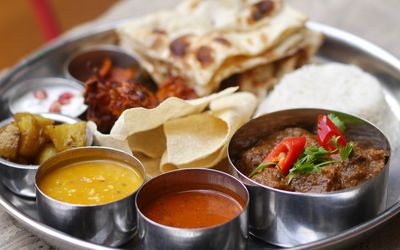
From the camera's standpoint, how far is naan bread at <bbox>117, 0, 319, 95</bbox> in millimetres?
3832

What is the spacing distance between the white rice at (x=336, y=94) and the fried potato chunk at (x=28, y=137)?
1.21 metres

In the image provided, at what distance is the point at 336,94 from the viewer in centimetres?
361

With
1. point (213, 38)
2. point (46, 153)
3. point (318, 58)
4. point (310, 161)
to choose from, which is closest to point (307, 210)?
point (310, 161)

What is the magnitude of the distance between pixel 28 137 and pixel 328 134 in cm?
142

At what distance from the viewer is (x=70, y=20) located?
23.9ft

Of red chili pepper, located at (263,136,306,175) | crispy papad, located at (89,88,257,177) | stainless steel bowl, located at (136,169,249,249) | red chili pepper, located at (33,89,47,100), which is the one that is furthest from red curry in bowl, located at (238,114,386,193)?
red chili pepper, located at (33,89,47,100)

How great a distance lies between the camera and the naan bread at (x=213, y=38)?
383 centimetres

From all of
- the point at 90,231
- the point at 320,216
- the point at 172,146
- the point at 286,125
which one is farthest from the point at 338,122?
the point at 90,231

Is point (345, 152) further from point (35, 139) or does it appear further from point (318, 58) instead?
point (318, 58)

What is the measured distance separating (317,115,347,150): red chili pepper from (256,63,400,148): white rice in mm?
568

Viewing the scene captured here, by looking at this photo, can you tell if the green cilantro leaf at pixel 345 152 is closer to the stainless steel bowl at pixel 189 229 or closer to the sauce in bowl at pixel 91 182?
the stainless steel bowl at pixel 189 229

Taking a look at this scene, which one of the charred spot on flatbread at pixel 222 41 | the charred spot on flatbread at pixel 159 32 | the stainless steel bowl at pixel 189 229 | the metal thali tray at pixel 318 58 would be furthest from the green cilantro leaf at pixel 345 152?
the charred spot on flatbread at pixel 159 32

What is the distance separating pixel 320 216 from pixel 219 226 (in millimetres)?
459

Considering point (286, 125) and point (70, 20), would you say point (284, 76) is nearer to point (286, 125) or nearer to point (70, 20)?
point (286, 125)
